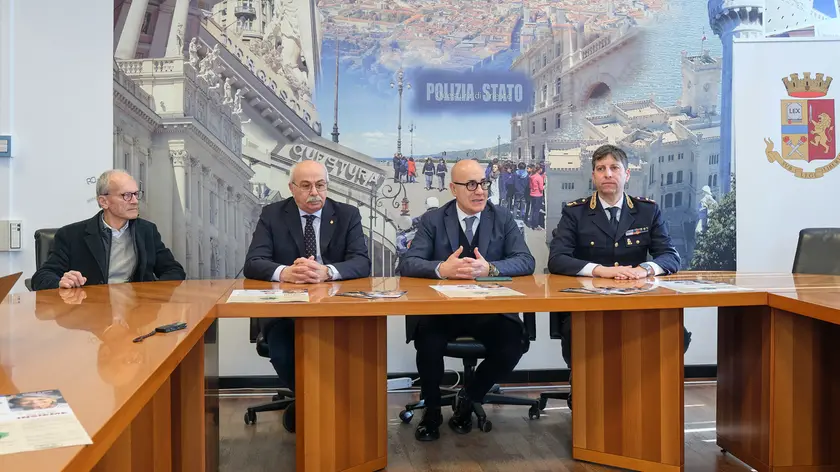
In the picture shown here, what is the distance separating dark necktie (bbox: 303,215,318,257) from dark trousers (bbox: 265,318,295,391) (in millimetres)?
416

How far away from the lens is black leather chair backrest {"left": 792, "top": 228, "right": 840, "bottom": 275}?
3.35 m

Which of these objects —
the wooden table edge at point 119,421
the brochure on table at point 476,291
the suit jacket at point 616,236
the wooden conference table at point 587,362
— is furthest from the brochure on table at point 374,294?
the suit jacket at point 616,236

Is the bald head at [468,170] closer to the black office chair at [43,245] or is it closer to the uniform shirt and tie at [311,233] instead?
the uniform shirt and tie at [311,233]

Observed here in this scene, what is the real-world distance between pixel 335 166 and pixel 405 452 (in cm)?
188

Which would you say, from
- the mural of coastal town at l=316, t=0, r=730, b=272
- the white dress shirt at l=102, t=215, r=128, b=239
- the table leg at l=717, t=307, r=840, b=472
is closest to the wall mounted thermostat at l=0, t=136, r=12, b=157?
the white dress shirt at l=102, t=215, r=128, b=239

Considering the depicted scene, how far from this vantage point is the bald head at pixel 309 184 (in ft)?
10.2

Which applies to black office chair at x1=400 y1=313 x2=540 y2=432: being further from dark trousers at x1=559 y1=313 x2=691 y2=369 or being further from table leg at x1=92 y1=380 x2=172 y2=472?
table leg at x1=92 y1=380 x2=172 y2=472

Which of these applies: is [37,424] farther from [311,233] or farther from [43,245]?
[43,245]

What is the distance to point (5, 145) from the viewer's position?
3744mm

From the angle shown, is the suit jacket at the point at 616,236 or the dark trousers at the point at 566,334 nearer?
the dark trousers at the point at 566,334

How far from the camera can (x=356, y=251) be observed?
3.13 m

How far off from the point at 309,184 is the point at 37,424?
90.5 inches

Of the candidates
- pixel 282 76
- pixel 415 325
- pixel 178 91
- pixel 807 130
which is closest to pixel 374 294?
pixel 415 325

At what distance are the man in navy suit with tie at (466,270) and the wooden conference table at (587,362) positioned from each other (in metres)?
Answer: 0.17
